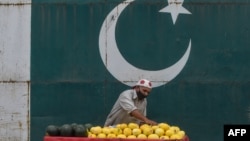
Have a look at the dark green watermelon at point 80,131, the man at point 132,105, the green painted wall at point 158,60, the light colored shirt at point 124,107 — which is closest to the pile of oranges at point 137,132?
the dark green watermelon at point 80,131

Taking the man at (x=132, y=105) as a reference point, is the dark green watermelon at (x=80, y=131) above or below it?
below

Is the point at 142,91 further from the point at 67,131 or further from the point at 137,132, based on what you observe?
the point at 67,131

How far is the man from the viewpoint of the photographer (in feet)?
23.1

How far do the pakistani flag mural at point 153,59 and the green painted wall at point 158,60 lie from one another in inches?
0.5

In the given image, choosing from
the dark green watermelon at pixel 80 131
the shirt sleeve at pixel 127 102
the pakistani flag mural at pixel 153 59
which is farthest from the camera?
the pakistani flag mural at pixel 153 59

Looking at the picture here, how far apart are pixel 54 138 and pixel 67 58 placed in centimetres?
212

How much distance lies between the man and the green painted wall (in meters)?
0.79

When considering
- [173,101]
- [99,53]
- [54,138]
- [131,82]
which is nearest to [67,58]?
[99,53]

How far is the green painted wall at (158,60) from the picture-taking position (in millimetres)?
8055

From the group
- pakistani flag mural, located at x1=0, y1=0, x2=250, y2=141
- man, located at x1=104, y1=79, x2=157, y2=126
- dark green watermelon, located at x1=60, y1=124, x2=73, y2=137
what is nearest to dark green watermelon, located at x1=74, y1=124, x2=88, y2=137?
dark green watermelon, located at x1=60, y1=124, x2=73, y2=137

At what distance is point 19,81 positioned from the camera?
8195 millimetres

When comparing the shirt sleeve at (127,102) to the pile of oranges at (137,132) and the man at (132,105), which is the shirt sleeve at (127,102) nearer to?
the man at (132,105)

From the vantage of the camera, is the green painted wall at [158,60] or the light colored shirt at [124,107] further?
the green painted wall at [158,60]

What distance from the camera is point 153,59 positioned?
26.5ft
